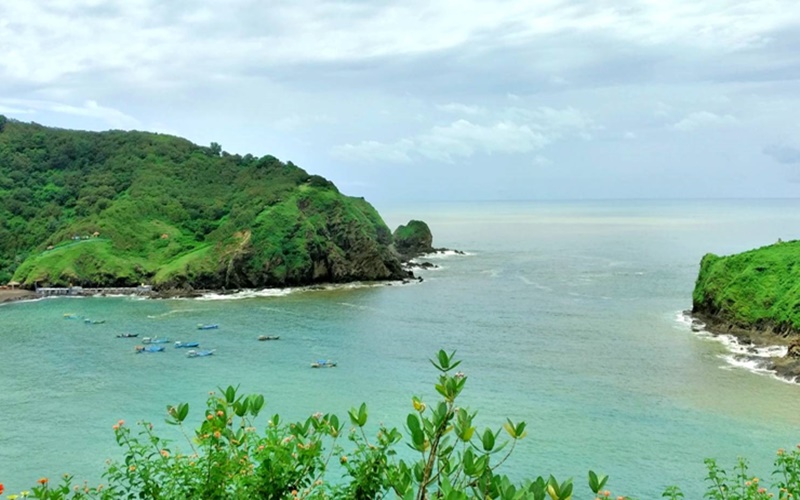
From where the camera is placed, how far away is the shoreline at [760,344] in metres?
37.0

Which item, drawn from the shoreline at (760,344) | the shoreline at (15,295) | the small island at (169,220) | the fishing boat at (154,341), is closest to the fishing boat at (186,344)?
the fishing boat at (154,341)

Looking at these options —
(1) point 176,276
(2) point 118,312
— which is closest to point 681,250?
(1) point 176,276

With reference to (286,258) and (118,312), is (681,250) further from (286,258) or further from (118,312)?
(118,312)

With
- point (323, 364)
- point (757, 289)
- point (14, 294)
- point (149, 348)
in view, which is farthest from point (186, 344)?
point (757, 289)

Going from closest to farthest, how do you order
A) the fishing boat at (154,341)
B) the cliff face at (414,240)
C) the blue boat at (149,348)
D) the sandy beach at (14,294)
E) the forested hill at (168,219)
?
the blue boat at (149,348)
the fishing boat at (154,341)
the sandy beach at (14,294)
the forested hill at (168,219)
the cliff face at (414,240)

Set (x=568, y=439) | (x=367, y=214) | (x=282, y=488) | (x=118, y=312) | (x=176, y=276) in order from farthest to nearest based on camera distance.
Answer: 1. (x=367, y=214)
2. (x=176, y=276)
3. (x=118, y=312)
4. (x=568, y=439)
5. (x=282, y=488)

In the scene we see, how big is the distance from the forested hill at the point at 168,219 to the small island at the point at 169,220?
0.18 m

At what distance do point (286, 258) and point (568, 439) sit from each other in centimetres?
5566

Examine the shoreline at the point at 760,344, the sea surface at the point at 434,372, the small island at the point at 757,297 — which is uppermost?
the small island at the point at 757,297

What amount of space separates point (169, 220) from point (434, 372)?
65.8m

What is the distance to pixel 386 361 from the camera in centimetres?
4162

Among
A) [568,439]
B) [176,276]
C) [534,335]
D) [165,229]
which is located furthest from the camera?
[165,229]

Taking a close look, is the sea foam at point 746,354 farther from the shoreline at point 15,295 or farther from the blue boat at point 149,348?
the shoreline at point 15,295

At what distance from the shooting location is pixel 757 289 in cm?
4734
